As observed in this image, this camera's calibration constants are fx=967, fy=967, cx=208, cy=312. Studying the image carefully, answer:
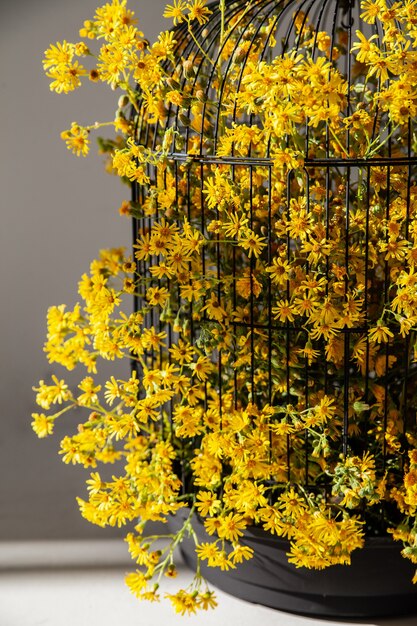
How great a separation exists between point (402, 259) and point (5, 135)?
1.89m

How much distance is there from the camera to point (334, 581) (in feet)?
6.09

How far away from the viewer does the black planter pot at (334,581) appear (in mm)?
1836

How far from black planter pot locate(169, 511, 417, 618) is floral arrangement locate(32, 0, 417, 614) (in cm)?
4

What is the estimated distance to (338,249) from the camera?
5.85ft

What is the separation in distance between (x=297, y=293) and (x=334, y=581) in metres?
0.57

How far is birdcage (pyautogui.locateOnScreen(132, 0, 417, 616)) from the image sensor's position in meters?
1.69

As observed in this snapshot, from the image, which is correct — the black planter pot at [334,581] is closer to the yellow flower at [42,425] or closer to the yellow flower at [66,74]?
the yellow flower at [42,425]

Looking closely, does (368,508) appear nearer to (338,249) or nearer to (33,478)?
(338,249)

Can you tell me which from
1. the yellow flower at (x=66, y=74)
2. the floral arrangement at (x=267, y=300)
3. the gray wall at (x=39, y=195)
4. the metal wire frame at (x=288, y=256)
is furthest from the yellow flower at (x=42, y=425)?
the gray wall at (x=39, y=195)

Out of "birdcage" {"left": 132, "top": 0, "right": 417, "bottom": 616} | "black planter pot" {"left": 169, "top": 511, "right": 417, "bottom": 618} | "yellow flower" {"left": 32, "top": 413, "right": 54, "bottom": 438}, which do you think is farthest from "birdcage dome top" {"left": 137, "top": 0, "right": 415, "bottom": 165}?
"black planter pot" {"left": 169, "top": 511, "right": 417, "bottom": 618}

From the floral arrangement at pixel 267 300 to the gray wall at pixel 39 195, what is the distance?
1162 mm

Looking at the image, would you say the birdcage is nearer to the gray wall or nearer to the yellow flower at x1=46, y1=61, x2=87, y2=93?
the yellow flower at x1=46, y1=61, x2=87, y2=93

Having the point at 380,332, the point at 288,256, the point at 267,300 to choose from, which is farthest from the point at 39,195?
the point at 380,332

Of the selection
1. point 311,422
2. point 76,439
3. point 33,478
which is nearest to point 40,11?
point 33,478
